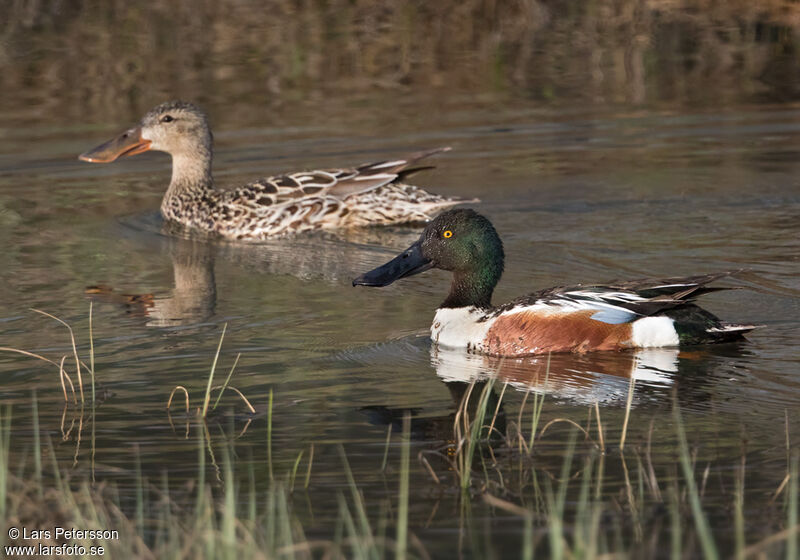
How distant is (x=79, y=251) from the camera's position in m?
10.7

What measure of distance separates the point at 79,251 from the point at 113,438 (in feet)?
15.3

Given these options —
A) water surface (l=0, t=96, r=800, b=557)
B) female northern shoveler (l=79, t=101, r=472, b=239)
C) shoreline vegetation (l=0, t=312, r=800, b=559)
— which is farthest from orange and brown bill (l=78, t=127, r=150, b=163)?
shoreline vegetation (l=0, t=312, r=800, b=559)

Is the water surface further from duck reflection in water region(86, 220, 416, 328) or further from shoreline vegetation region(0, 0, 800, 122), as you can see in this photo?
shoreline vegetation region(0, 0, 800, 122)

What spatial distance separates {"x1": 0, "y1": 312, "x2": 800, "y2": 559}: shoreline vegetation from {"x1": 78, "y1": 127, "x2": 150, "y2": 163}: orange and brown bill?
19.3 feet

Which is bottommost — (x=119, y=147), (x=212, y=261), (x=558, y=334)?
(x=212, y=261)

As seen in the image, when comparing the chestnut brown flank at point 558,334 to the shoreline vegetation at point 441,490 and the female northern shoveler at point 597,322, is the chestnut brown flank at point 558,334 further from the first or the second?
the shoreline vegetation at point 441,490

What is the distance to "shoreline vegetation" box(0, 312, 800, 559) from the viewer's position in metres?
4.39

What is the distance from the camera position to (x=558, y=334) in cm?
769

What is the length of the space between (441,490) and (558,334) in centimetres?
246

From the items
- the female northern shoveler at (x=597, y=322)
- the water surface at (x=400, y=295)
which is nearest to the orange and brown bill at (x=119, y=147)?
the water surface at (x=400, y=295)

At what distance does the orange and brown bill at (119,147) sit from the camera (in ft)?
39.5

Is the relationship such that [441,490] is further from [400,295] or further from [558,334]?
[400,295]

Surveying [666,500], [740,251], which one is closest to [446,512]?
[666,500]

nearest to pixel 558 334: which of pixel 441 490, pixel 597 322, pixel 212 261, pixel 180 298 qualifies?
pixel 597 322
